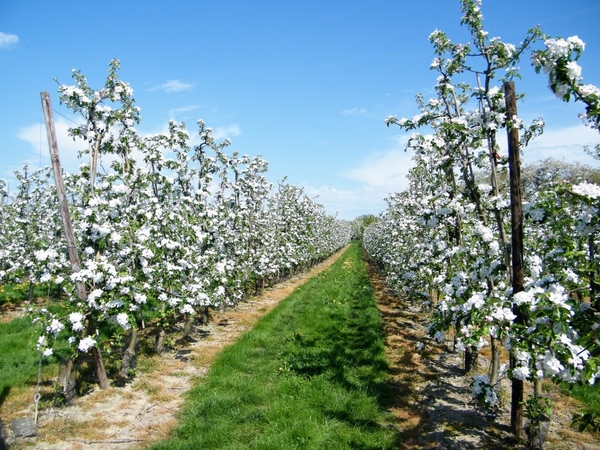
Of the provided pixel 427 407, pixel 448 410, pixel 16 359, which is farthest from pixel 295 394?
pixel 16 359

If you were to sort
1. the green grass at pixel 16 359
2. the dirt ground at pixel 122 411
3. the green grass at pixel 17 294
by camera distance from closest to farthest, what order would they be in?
the dirt ground at pixel 122 411, the green grass at pixel 16 359, the green grass at pixel 17 294

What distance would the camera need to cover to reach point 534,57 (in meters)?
4.25

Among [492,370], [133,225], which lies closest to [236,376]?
[133,225]

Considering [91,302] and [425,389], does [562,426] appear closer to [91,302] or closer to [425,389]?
Result: [425,389]

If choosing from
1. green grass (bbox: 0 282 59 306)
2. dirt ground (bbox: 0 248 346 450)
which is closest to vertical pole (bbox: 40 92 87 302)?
dirt ground (bbox: 0 248 346 450)

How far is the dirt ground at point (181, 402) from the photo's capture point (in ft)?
21.7

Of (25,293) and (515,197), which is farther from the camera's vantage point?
(25,293)

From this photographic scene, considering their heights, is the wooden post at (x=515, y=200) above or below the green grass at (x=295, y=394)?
above

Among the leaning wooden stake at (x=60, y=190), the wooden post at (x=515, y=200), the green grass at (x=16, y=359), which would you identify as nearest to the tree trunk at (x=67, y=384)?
the leaning wooden stake at (x=60, y=190)

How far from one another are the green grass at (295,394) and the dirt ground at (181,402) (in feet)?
1.48

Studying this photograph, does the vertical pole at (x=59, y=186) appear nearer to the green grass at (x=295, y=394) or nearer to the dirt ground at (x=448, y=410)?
the green grass at (x=295, y=394)

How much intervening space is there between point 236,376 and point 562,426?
22.1 feet

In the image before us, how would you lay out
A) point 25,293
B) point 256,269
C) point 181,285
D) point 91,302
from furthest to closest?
1. point 256,269
2. point 25,293
3. point 181,285
4. point 91,302

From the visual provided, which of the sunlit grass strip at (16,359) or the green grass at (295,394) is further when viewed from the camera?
the sunlit grass strip at (16,359)
